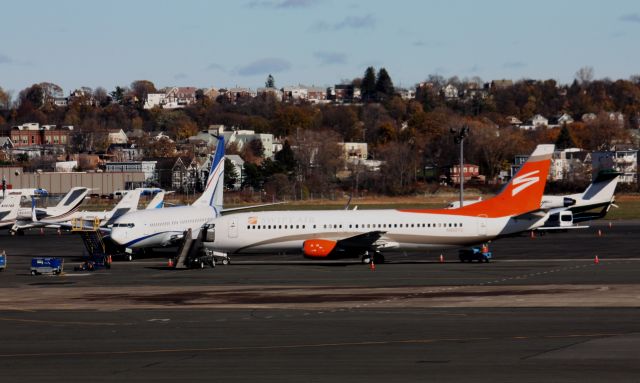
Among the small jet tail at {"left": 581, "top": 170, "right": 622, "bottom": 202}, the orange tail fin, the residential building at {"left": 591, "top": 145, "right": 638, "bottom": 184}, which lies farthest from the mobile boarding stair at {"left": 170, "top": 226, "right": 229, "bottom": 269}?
the residential building at {"left": 591, "top": 145, "right": 638, "bottom": 184}

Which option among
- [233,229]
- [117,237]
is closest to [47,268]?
[117,237]

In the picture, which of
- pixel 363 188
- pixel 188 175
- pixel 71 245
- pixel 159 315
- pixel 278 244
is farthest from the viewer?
pixel 188 175

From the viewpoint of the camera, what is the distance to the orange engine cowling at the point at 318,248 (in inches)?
2318

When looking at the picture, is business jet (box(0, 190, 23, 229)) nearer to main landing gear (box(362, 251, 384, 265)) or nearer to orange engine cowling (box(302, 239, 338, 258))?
orange engine cowling (box(302, 239, 338, 258))

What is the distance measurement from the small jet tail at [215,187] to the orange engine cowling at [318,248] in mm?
15957

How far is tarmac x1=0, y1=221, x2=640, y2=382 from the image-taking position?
2625cm

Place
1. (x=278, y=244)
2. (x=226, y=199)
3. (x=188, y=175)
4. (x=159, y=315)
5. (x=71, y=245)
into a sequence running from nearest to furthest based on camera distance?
(x=159, y=315) < (x=278, y=244) < (x=71, y=245) < (x=226, y=199) < (x=188, y=175)

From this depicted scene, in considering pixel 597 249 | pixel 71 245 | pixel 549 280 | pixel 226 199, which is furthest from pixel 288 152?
pixel 549 280

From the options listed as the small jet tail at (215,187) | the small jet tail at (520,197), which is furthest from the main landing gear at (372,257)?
the small jet tail at (215,187)

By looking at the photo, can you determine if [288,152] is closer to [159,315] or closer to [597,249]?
[597,249]

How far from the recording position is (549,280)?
4753cm

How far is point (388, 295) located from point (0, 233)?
7061 cm

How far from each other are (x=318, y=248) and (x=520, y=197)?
11419mm

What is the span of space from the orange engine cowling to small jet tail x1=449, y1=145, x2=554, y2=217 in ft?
23.8
